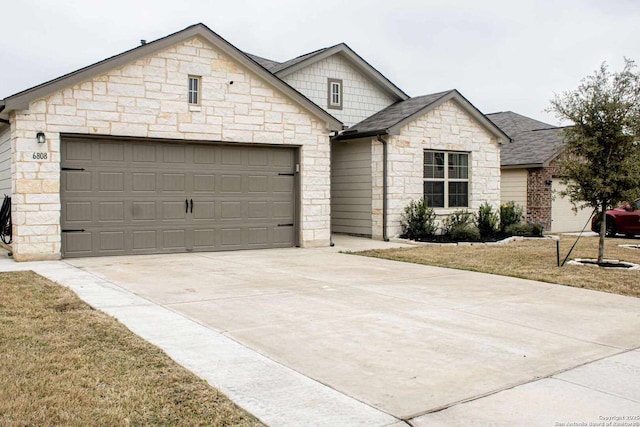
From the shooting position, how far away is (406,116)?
17.3 meters

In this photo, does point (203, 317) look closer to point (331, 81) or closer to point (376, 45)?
point (331, 81)

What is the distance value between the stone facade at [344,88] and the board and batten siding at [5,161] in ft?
27.3

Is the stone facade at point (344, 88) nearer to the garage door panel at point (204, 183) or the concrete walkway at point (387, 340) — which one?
the garage door panel at point (204, 183)

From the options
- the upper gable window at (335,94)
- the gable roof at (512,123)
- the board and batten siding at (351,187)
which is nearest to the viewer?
the board and batten siding at (351,187)

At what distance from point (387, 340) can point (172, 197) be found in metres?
8.71

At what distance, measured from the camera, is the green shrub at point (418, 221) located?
17109mm

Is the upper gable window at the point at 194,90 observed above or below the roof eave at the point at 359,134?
above

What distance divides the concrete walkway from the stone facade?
9.86 m

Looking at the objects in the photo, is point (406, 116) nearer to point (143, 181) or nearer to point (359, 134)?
point (359, 134)

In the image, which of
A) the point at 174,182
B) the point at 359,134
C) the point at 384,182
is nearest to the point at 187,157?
the point at 174,182

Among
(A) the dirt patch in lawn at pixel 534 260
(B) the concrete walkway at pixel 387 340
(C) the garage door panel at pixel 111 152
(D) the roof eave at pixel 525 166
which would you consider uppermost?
(D) the roof eave at pixel 525 166

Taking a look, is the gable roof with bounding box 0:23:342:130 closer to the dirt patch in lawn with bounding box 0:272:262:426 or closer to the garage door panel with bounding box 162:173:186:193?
the garage door panel with bounding box 162:173:186:193

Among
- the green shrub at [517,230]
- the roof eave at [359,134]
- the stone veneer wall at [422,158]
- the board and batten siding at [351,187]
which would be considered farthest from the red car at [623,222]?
the roof eave at [359,134]

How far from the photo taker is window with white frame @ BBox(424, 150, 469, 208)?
18.1 meters
